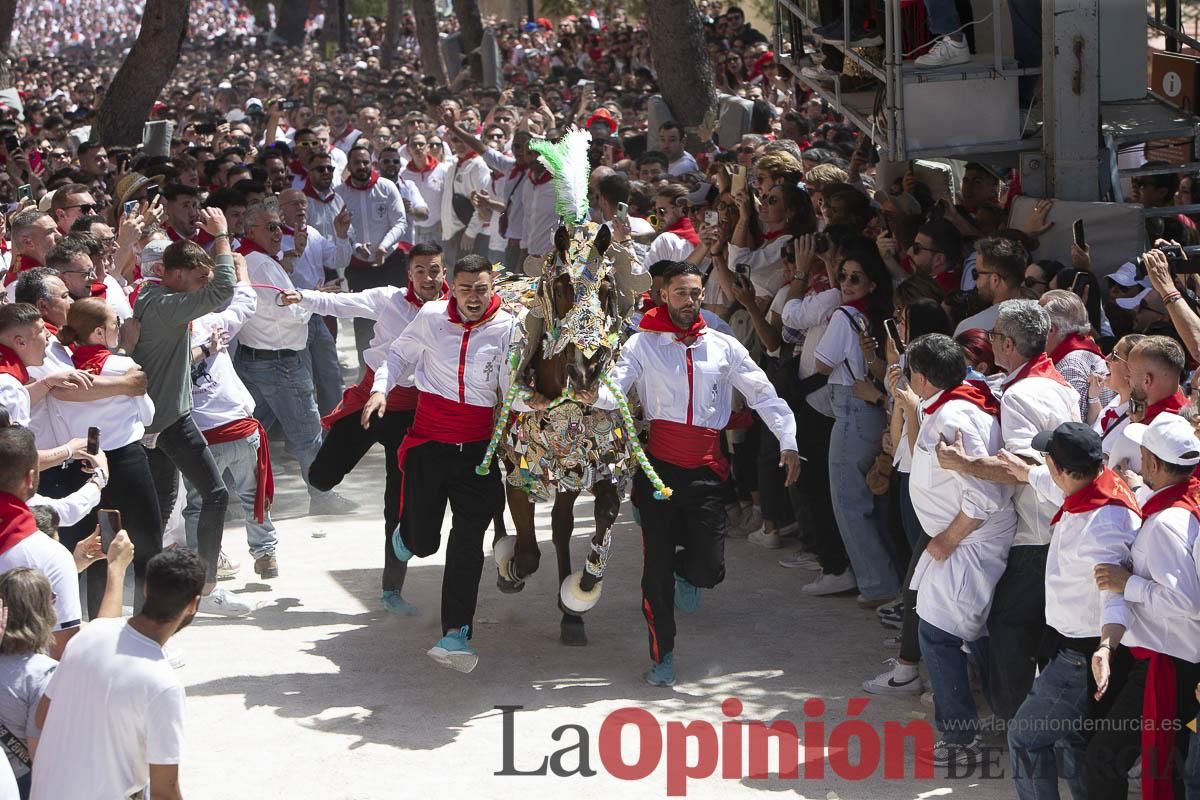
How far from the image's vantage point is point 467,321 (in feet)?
24.5

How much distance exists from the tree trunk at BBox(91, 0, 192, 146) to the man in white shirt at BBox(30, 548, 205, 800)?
14.3 m

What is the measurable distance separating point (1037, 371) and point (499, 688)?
2849mm

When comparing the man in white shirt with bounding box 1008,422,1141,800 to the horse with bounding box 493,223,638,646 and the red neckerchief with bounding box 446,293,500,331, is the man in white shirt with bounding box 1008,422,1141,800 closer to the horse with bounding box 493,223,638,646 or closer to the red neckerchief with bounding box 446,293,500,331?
the horse with bounding box 493,223,638,646

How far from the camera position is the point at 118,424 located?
23.9 feet

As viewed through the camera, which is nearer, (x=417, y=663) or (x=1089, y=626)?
(x=1089, y=626)

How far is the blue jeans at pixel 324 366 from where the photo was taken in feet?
36.2

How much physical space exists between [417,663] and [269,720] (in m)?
0.93

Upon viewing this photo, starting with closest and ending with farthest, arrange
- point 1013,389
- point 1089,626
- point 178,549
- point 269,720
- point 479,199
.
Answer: point 178,549 < point 1089,626 < point 1013,389 < point 269,720 < point 479,199

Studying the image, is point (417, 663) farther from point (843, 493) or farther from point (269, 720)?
point (843, 493)

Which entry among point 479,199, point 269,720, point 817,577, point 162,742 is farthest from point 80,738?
point 479,199

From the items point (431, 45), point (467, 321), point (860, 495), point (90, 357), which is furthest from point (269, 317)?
point (431, 45)

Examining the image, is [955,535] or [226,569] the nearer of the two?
[955,535]

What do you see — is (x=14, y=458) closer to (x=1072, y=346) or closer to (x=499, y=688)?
(x=499, y=688)

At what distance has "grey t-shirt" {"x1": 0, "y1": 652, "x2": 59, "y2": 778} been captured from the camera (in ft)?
15.3
